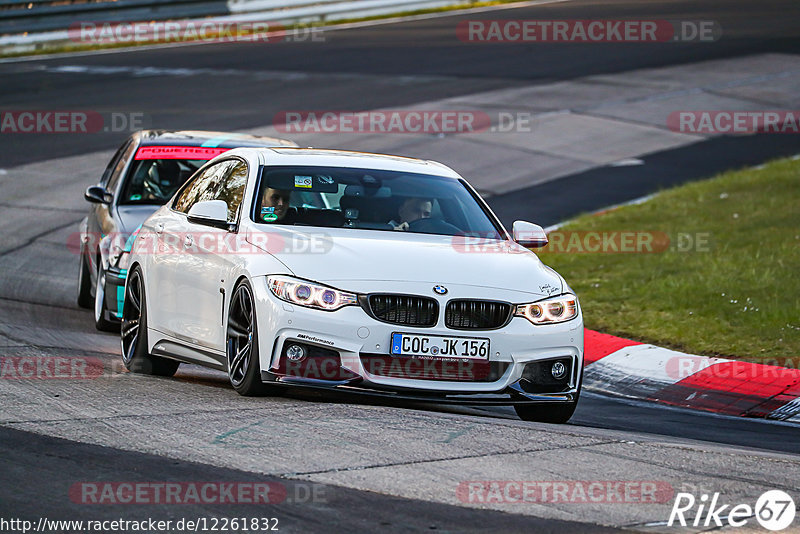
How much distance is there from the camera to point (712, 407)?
9.34 metres

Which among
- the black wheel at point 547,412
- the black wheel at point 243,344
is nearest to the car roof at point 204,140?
the black wheel at point 243,344

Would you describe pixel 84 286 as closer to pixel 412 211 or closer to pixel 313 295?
pixel 412 211

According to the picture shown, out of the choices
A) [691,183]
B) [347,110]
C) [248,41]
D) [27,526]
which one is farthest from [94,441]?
[248,41]

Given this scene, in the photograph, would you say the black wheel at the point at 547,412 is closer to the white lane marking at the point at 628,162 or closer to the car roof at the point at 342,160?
the car roof at the point at 342,160

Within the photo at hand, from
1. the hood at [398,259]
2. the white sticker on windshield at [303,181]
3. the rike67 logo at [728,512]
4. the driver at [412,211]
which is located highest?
the white sticker on windshield at [303,181]

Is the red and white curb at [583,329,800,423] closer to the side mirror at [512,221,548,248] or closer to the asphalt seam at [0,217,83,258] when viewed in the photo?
the side mirror at [512,221,548,248]

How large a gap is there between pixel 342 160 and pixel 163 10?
2522 cm

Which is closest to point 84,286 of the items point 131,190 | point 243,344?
point 131,190

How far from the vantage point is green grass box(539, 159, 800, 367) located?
10781 mm

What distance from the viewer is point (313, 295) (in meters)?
7.62

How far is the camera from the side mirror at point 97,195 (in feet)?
39.3

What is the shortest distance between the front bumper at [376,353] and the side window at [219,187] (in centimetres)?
133

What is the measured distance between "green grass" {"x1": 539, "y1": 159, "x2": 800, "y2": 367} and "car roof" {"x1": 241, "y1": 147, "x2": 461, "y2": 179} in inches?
104

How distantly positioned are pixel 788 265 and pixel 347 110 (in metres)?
12.7
